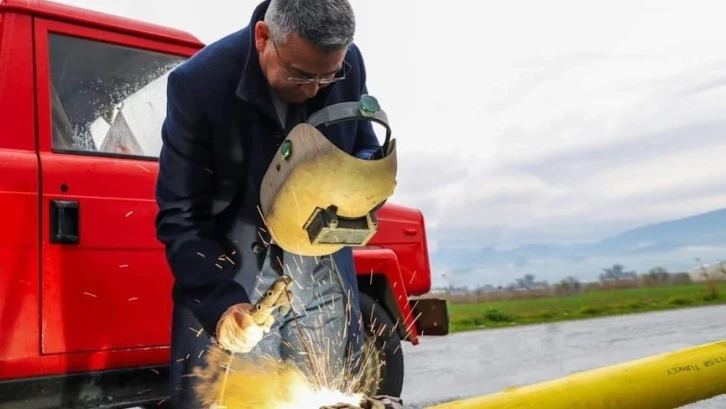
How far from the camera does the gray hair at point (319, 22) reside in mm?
2266

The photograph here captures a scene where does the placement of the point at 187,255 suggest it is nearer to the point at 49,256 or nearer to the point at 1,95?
the point at 49,256

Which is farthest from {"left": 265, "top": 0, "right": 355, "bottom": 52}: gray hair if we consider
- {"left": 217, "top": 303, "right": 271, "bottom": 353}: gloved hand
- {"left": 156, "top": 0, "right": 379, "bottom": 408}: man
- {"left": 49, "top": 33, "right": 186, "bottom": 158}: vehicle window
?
{"left": 49, "top": 33, "right": 186, "bottom": 158}: vehicle window

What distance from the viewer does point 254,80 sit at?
2.56 metres

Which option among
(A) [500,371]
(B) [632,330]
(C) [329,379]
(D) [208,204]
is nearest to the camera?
(D) [208,204]

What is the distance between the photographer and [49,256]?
337 centimetres

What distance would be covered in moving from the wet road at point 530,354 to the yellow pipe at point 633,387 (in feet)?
6.30

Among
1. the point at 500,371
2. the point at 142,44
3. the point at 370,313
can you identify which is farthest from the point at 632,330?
the point at 142,44

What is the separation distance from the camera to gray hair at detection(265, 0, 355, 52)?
89.2 inches

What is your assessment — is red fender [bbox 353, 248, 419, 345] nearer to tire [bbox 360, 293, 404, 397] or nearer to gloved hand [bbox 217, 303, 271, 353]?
tire [bbox 360, 293, 404, 397]

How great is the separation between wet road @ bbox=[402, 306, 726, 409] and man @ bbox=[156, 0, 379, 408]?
299cm

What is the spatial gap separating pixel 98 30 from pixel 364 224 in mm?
2253

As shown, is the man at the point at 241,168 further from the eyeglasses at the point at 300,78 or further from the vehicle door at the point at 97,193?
the vehicle door at the point at 97,193

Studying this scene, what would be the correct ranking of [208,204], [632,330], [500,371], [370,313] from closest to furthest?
[208,204] < [370,313] < [500,371] < [632,330]

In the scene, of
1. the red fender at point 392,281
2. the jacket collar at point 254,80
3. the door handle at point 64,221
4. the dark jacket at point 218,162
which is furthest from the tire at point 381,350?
the jacket collar at point 254,80
